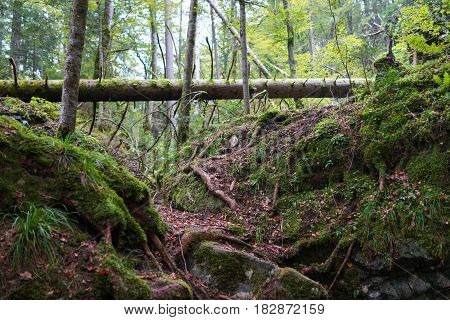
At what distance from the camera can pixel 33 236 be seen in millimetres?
2953

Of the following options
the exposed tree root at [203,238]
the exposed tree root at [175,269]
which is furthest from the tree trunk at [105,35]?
the exposed tree root at [175,269]

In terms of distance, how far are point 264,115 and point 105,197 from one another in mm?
4927

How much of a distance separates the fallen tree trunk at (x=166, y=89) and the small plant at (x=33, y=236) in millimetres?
6283

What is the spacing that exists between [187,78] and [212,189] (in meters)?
3.96

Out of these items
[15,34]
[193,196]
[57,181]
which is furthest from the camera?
[15,34]

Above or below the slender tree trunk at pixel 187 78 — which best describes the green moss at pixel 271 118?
below

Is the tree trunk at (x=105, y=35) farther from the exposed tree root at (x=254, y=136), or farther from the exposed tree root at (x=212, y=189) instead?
the exposed tree root at (x=254, y=136)

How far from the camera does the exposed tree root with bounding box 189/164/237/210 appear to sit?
19.7ft

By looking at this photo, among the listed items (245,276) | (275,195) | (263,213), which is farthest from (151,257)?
(275,195)

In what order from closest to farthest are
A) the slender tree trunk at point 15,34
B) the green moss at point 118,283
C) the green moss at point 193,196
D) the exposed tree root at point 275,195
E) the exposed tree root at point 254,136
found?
the green moss at point 118,283, the exposed tree root at point 275,195, the green moss at point 193,196, the exposed tree root at point 254,136, the slender tree trunk at point 15,34

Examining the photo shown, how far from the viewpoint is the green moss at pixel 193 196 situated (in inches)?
248

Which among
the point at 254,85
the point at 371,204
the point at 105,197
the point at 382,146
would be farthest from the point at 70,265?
the point at 254,85

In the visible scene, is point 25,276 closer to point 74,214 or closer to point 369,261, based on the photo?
point 74,214

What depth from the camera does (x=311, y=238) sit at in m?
4.86
